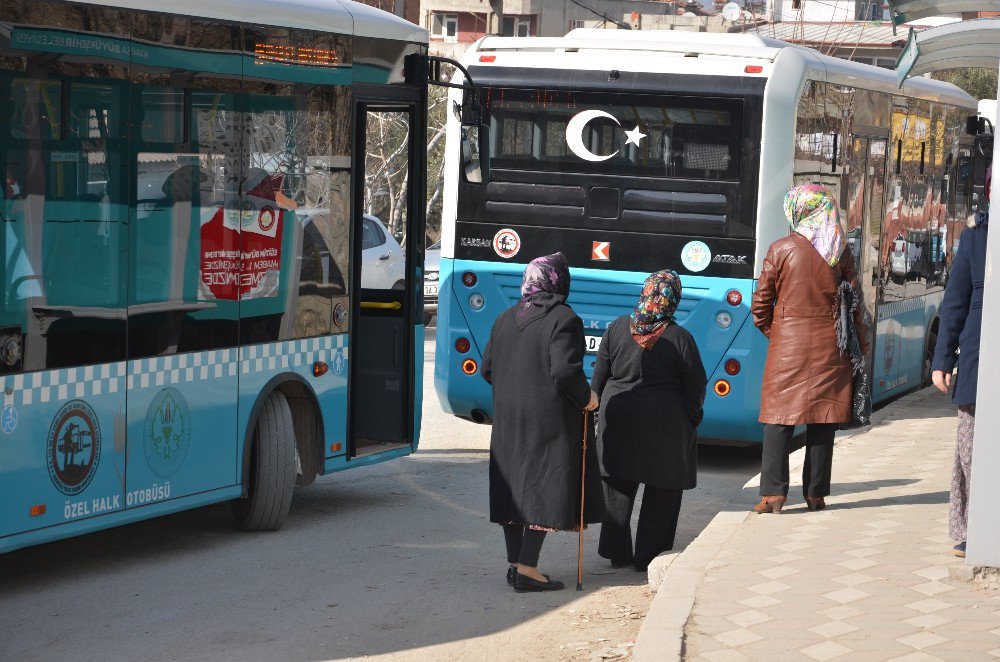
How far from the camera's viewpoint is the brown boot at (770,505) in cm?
885

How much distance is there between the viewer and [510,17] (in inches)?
2968

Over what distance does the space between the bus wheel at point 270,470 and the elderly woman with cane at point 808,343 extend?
2.72m

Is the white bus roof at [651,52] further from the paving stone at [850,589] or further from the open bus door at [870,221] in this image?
the paving stone at [850,589]

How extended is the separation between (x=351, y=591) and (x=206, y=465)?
123 cm

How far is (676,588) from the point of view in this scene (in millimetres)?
6836

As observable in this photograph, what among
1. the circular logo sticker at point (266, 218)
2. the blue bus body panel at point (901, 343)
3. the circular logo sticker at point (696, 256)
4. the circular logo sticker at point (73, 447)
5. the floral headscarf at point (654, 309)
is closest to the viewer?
the circular logo sticker at point (73, 447)

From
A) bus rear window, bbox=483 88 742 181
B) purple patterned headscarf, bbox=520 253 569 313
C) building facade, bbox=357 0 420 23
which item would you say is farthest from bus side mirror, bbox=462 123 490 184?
building facade, bbox=357 0 420 23

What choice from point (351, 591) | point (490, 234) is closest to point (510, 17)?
point (490, 234)

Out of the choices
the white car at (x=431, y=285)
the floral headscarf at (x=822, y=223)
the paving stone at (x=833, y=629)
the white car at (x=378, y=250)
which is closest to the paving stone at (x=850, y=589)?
the paving stone at (x=833, y=629)

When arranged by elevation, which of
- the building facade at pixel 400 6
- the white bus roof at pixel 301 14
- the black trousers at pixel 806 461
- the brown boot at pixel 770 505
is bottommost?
the brown boot at pixel 770 505

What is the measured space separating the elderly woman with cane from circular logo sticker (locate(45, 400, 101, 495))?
12.4 feet

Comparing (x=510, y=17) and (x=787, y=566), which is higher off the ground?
(x=510, y=17)

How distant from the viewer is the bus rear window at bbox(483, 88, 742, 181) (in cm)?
1133

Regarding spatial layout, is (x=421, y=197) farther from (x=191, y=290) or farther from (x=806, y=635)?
(x=806, y=635)
